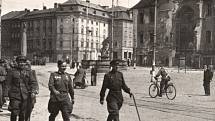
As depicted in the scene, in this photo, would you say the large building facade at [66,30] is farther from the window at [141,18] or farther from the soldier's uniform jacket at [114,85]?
the soldier's uniform jacket at [114,85]

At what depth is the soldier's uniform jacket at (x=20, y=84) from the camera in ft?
26.9

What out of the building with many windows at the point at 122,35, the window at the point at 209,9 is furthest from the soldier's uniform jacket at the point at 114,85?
the building with many windows at the point at 122,35

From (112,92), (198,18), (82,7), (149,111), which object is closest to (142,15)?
(198,18)

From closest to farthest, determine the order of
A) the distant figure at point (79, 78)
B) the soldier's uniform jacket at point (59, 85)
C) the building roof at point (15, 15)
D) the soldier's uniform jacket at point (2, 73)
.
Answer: the soldier's uniform jacket at point (59, 85) → the soldier's uniform jacket at point (2, 73) → the distant figure at point (79, 78) → the building roof at point (15, 15)

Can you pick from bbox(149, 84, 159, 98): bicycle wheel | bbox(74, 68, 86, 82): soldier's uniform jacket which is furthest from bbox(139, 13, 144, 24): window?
bbox(149, 84, 159, 98): bicycle wheel

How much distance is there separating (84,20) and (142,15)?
30.3 metres

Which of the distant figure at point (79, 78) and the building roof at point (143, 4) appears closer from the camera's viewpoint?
the distant figure at point (79, 78)

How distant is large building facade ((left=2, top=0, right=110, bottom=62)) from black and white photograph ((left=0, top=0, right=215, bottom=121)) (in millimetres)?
249

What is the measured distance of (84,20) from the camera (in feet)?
310

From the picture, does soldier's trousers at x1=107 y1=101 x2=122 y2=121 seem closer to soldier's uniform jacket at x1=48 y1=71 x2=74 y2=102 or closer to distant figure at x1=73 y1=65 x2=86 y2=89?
soldier's uniform jacket at x1=48 y1=71 x2=74 y2=102

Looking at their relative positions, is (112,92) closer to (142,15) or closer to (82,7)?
(142,15)

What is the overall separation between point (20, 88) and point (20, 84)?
86 mm

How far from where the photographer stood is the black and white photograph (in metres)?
8.38

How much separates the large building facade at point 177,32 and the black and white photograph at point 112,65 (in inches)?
5.8
